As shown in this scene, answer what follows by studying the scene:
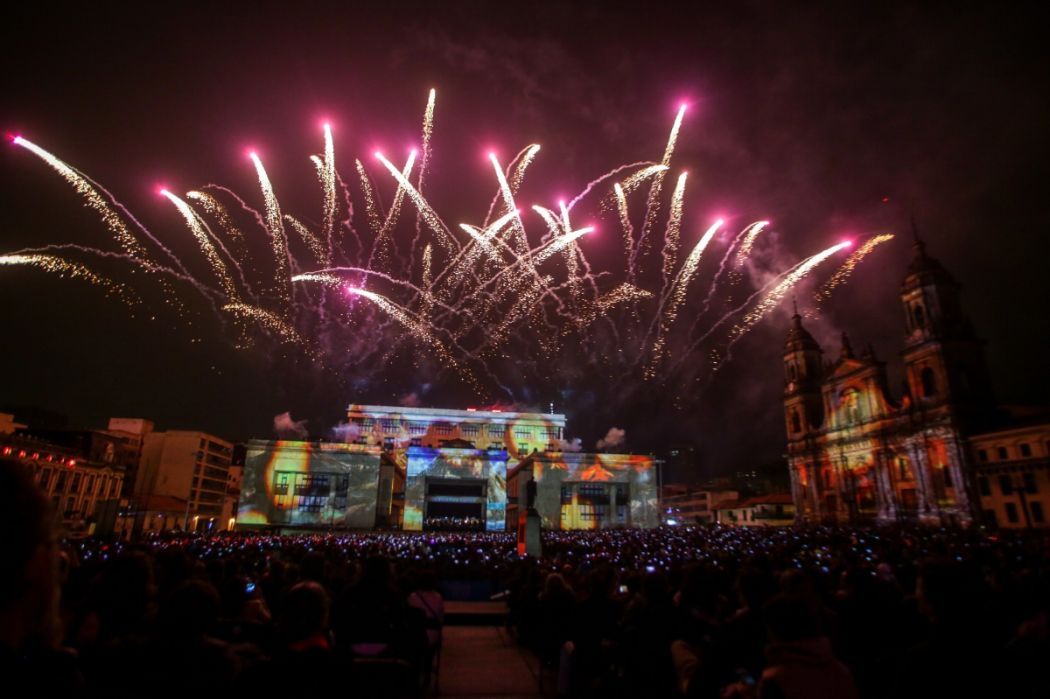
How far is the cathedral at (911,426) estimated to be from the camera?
45938 mm

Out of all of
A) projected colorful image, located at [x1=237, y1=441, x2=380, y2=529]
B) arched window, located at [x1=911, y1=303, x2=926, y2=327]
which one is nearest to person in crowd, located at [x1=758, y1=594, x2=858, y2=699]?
projected colorful image, located at [x1=237, y1=441, x2=380, y2=529]

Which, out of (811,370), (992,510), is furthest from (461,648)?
(811,370)

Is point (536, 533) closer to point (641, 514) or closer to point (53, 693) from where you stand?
point (53, 693)

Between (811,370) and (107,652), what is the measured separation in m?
78.5

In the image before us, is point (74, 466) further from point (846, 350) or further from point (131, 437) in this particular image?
point (846, 350)

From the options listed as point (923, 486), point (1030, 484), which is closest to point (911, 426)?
point (923, 486)

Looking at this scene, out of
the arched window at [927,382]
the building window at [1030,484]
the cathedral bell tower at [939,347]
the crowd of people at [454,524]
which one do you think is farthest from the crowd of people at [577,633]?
the crowd of people at [454,524]

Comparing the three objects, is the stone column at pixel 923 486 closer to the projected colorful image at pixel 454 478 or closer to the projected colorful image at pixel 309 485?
the projected colorful image at pixel 454 478

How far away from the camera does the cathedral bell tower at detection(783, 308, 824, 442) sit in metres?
67.9

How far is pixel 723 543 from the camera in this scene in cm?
2555

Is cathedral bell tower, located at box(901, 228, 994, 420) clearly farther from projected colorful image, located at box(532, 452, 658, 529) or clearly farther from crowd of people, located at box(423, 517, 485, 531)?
crowd of people, located at box(423, 517, 485, 531)

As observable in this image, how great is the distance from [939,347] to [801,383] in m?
22.3

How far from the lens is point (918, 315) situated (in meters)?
51.4

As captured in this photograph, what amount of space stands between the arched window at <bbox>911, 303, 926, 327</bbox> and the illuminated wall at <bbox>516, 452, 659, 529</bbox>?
96.5ft
